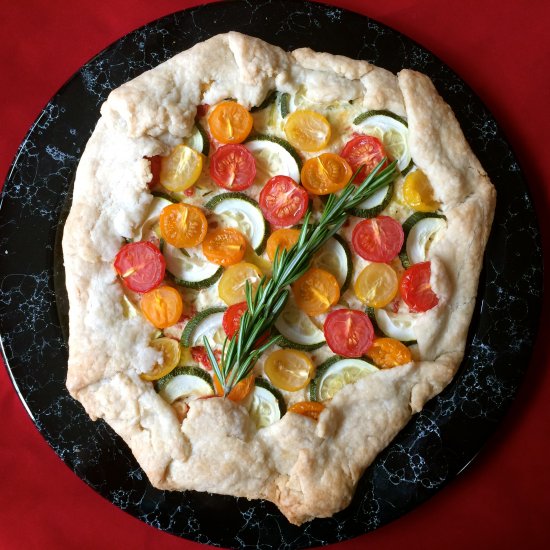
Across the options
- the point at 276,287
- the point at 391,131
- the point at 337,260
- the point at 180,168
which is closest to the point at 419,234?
the point at 337,260

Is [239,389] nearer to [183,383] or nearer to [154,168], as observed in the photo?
[183,383]

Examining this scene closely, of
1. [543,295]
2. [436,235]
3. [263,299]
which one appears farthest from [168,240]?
[543,295]

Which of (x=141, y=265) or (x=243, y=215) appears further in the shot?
(x=243, y=215)

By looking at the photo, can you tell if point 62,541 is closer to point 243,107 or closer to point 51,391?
point 51,391

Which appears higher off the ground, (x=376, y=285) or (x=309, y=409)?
(x=376, y=285)

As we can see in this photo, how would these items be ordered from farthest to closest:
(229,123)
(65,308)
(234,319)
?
(65,308)
(229,123)
(234,319)
